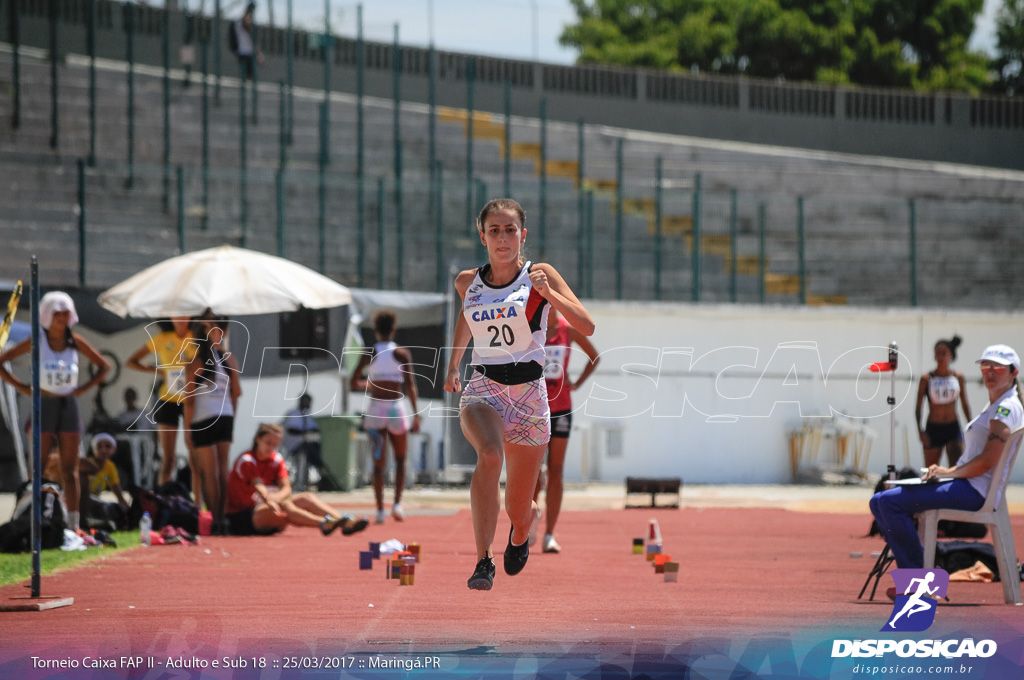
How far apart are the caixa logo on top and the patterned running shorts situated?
196 centimetres

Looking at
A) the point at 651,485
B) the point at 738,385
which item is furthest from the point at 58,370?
the point at 738,385

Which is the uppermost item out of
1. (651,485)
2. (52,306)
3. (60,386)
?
(52,306)

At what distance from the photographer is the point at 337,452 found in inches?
754

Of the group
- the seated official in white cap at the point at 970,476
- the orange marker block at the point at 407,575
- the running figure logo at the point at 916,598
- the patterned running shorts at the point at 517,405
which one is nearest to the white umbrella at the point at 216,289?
the orange marker block at the point at 407,575

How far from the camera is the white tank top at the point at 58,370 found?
449 inches

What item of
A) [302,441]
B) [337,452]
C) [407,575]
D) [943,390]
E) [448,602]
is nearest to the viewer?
[448,602]

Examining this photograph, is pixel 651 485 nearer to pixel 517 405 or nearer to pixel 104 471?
pixel 104 471

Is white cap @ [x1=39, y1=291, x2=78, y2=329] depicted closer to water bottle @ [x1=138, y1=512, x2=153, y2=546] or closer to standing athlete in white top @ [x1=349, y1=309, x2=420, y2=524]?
water bottle @ [x1=138, y1=512, x2=153, y2=546]

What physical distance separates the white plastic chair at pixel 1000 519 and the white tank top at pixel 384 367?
7.03m

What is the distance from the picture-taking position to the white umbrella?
15.8m

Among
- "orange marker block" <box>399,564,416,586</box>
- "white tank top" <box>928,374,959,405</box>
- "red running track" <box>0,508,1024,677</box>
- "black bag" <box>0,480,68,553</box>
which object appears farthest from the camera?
"white tank top" <box>928,374,959,405</box>

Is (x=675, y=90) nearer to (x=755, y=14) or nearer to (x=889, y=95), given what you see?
(x=889, y=95)

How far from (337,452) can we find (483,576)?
40.4 ft

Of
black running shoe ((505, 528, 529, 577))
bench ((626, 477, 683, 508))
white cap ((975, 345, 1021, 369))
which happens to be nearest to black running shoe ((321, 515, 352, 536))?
bench ((626, 477, 683, 508))
